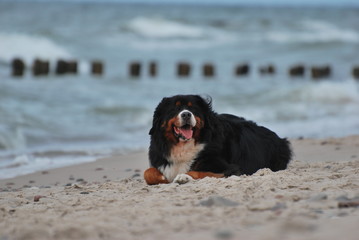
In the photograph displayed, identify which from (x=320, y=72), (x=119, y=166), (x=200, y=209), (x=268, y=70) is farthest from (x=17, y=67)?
(x=200, y=209)

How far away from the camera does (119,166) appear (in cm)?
937

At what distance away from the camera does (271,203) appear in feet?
16.5

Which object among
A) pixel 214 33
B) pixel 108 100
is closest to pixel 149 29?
pixel 214 33

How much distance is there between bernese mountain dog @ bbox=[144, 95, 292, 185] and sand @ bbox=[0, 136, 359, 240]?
0.88 feet

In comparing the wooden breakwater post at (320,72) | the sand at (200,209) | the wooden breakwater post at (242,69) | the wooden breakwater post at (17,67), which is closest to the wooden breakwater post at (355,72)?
the wooden breakwater post at (320,72)

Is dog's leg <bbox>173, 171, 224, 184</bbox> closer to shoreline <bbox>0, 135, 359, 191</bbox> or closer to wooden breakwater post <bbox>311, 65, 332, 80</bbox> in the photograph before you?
shoreline <bbox>0, 135, 359, 191</bbox>

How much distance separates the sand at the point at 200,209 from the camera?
4.26 m

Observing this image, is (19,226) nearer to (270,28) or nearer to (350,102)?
(350,102)

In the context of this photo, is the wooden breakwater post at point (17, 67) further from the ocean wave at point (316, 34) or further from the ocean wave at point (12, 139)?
the ocean wave at point (316, 34)

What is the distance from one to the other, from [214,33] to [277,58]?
1346 cm

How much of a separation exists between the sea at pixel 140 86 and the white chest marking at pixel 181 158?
2899mm

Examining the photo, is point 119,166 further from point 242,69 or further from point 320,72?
point 242,69

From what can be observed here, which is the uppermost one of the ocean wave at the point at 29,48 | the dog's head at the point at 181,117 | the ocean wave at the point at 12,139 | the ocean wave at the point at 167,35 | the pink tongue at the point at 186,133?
the ocean wave at the point at 167,35

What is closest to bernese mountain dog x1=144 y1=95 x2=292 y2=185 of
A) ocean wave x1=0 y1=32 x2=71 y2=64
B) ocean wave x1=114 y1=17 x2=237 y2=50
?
ocean wave x1=0 y1=32 x2=71 y2=64
